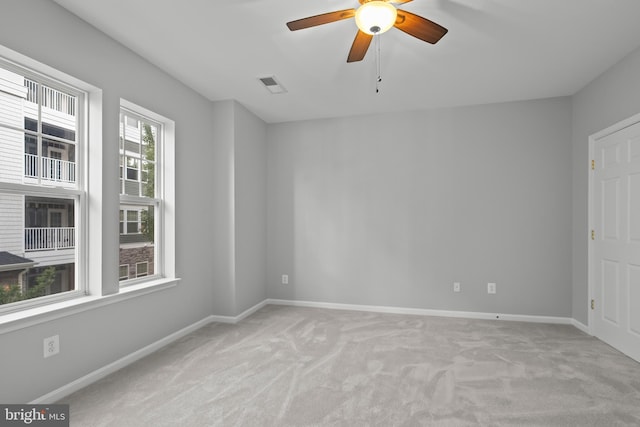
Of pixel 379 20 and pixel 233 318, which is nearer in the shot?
pixel 379 20

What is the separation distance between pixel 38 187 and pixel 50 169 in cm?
18

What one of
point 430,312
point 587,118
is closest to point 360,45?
point 587,118

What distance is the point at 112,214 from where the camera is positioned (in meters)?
2.77

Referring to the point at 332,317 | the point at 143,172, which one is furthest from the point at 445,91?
the point at 143,172

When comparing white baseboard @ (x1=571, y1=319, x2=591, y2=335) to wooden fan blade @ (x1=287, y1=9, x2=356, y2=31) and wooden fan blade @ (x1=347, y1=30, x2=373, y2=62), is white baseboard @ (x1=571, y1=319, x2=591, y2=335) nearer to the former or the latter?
wooden fan blade @ (x1=347, y1=30, x2=373, y2=62)

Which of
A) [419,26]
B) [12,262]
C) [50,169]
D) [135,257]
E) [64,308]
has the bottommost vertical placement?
[64,308]

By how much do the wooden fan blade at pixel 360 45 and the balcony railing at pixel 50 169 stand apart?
7.60 ft

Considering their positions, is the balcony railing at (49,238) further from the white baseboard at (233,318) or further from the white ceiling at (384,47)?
the white baseboard at (233,318)

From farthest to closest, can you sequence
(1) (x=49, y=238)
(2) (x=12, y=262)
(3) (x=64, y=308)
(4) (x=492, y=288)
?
(4) (x=492, y=288)
(1) (x=49, y=238)
(3) (x=64, y=308)
(2) (x=12, y=262)

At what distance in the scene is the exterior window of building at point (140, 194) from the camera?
121 inches

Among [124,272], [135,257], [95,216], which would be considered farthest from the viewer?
[135,257]

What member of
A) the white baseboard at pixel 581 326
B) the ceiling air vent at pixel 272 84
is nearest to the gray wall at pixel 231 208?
the ceiling air vent at pixel 272 84

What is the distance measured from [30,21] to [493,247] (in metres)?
4.87

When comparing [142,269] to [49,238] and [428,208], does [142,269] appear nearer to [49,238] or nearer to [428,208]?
[49,238]
